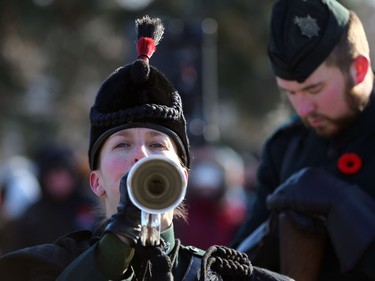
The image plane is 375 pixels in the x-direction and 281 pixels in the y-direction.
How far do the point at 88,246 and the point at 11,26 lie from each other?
7.73 metres

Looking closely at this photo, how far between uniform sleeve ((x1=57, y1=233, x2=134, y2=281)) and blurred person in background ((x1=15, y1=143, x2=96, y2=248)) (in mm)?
4615

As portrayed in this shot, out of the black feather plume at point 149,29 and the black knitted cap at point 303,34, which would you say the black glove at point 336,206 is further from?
the black feather plume at point 149,29

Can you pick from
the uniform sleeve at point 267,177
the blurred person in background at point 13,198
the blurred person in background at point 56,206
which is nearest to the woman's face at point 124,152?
the uniform sleeve at point 267,177

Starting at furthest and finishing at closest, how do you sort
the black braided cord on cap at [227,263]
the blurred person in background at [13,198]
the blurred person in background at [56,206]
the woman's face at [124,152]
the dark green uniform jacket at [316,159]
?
the blurred person in background at [13,198]
the blurred person in background at [56,206]
the dark green uniform jacket at [316,159]
the black braided cord on cap at [227,263]
the woman's face at [124,152]

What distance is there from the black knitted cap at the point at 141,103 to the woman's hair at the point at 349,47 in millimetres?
1305

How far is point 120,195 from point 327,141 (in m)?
1.85

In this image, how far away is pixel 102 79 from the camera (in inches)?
485

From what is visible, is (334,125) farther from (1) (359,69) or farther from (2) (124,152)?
(2) (124,152)

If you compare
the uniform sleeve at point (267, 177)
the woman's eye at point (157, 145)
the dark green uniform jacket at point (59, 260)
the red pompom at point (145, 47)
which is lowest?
the uniform sleeve at point (267, 177)

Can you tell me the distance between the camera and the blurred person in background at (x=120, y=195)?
395 cm

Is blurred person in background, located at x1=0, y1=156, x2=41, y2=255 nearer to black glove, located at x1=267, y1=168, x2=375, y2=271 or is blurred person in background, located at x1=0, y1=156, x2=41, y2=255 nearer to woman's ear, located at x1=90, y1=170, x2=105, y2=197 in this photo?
black glove, located at x1=267, y1=168, x2=375, y2=271

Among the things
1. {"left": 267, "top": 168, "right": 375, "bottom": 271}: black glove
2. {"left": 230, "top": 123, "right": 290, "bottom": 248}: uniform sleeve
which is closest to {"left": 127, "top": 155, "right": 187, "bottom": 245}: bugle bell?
{"left": 267, "top": 168, "right": 375, "bottom": 271}: black glove

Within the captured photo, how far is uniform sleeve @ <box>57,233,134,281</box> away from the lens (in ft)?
12.8

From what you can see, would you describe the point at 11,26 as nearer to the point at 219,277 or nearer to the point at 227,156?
the point at 227,156
